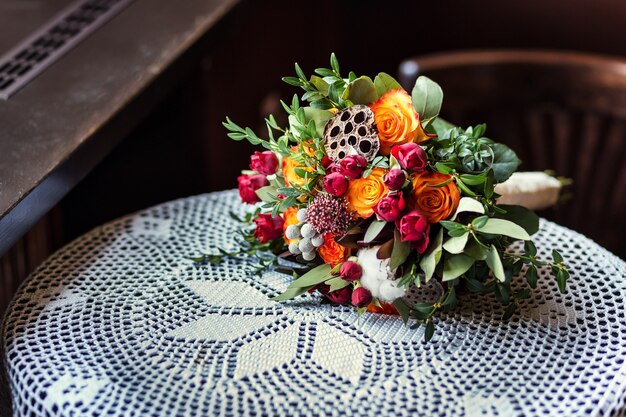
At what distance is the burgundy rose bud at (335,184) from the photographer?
0.86 m

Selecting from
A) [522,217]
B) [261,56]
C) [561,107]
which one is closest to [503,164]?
[522,217]

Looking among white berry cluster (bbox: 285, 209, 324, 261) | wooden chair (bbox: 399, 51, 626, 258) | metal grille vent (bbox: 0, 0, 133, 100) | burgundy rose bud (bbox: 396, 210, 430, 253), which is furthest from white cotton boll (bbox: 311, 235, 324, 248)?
wooden chair (bbox: 399, 51, 626, 258)

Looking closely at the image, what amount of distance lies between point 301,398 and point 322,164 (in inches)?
10.2

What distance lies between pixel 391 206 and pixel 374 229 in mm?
41

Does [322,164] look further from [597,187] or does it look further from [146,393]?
[597,187]

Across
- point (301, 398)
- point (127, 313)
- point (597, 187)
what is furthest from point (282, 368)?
point (597, 187)

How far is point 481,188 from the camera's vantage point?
2.82 ft

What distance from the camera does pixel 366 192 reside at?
859 mm

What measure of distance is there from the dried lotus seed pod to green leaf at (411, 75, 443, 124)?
59 millimetres

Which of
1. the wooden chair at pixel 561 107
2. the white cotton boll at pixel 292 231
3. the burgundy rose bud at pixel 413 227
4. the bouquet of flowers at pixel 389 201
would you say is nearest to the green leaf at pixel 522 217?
the bouquet of flowers at pixel 389 201

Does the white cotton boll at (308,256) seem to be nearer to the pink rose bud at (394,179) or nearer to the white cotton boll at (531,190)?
the pink rose bud at (394,179)

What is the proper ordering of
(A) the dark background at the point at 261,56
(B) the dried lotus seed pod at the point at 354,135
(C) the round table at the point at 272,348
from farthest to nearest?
(A) the dark background at the point at 261,56, (B) the dried lotus seed pod at the point at 354,135, (C) the round table at the point at 272,348

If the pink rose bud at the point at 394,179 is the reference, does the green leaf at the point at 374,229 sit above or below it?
below

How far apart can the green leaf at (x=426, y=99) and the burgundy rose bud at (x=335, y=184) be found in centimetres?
12
